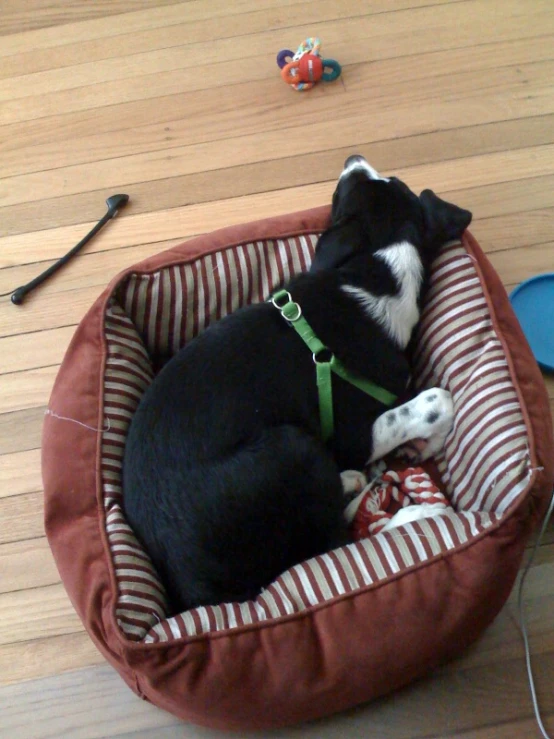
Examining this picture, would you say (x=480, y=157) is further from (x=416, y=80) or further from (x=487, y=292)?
(x=487, y=292)

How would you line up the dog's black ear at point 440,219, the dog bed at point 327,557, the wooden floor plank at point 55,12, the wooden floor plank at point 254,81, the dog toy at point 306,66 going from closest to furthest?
the dog bed at point 327,557, the dog's black ear at point 440,219, the dog toy at point 306,66, the wooden floor plank at point 254,81, the wooden floor plank at point 55,12

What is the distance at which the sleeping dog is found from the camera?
4.59 feet

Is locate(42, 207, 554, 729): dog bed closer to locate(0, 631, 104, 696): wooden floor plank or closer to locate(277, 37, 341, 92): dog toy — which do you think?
locate(0, 631, 104, 696): wooden floor plank

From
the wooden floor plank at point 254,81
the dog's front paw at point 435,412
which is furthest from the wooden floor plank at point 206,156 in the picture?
the dog's front paw at point 435,412

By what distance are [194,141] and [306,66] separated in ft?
1.62

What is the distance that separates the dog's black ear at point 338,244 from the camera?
162cm

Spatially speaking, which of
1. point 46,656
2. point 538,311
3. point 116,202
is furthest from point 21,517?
point 538,311

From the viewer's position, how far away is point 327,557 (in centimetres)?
140

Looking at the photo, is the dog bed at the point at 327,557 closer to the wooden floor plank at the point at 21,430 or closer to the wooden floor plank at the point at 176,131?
the wooden floor plank at the point at 21,430

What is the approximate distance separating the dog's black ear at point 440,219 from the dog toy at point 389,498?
2.01 ft

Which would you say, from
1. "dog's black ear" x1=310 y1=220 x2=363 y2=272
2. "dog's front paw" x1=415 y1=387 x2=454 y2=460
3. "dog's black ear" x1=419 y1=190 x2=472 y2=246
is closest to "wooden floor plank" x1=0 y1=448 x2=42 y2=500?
"dog's black ear" x1=310 y1=220 x2=363 y2=272

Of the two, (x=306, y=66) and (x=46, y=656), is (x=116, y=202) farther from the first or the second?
(x=46, y=656)

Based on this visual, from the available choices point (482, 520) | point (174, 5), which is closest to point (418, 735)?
point (482, 520)

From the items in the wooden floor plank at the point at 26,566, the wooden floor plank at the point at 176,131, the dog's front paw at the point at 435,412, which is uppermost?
the wooden floor plank at the point at 176,131
